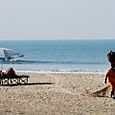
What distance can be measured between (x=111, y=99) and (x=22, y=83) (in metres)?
7.97

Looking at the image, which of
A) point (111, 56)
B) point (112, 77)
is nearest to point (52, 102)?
Result: point (112, 77)

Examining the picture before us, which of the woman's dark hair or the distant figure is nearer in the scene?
the woman's dark hair

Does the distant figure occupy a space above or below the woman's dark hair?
below

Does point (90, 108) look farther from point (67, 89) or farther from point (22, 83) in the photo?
point (22, 83)

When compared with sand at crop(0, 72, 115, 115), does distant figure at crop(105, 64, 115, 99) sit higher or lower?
higher

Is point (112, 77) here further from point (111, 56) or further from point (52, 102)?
point (52, 102)

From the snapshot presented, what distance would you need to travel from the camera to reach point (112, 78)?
18016 millimetres

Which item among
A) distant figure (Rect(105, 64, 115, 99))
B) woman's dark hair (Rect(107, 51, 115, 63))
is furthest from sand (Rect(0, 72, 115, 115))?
woman's dark hair (Rect(107, 51, 115, 63))

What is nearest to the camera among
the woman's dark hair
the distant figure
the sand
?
the sand

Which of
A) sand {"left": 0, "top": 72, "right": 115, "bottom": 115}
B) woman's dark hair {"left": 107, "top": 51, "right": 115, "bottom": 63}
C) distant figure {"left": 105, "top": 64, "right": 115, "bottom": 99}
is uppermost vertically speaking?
woman's dark hair {"left": 107, "top": 51, "right": 115, "bottom": 63}

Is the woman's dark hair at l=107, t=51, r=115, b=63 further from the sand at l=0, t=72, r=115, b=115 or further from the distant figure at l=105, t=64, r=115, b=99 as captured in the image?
the sand at l=0, t=72, r=115, b=115

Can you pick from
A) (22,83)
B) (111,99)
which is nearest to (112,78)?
(111,99)

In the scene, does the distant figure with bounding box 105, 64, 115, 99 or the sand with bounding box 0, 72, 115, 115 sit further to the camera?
the distant figure with bounding box 105, 64, 115, 99

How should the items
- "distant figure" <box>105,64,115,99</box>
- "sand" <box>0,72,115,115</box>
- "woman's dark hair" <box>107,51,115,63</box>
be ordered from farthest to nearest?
"distant figure" <box>105,64,115,99</box>, "woman's dark hair" <box>107,51,115,63</box>, "sand" <box>0,72,115,115</box>
